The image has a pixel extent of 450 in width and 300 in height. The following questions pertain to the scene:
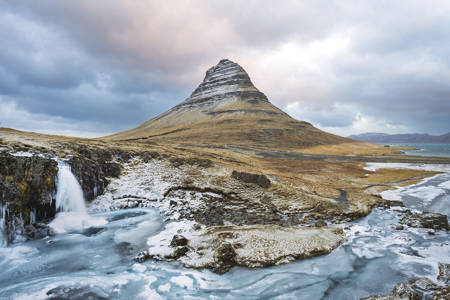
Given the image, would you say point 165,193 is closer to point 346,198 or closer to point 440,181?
point 346,198

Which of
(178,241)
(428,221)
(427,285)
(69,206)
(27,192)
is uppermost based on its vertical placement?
(27,192)

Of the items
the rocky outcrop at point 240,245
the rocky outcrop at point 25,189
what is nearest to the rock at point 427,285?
the rocky outcrop at point 240,245

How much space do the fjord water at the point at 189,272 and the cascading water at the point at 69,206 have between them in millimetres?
1105

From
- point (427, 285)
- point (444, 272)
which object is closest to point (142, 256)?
point (427, 285)

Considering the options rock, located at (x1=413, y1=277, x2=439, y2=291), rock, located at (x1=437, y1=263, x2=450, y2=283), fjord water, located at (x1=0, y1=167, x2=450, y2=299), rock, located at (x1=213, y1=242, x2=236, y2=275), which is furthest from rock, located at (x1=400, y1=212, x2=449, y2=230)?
rock, located at (x1=213, y1=242, x2=236, y2=275)

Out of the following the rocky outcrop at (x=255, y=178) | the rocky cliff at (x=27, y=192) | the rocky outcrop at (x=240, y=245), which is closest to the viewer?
the rocky outcrop at (x=240, y=245)

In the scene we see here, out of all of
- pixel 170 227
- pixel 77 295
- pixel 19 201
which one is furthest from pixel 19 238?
pixel 170 227

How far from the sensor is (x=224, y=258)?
12703 mm

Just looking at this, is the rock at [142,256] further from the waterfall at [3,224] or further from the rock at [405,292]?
the rock at [405,292]

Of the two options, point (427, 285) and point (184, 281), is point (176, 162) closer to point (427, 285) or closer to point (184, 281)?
point (184, 281)

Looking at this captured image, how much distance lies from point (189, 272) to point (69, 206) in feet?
46.2

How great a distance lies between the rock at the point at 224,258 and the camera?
12.3 m

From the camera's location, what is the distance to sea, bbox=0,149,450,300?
1053 centimetres

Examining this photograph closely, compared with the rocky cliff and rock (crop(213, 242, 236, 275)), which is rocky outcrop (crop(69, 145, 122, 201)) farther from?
rock (crop(213, 242, 236, 275))
